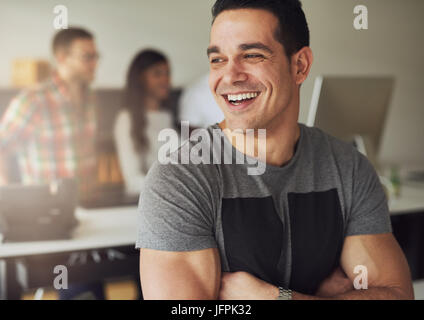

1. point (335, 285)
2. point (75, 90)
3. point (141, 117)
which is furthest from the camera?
point (141, 117)

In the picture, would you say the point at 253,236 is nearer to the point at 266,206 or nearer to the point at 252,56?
the point at 266,206

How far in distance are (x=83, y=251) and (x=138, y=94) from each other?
1.27 meters

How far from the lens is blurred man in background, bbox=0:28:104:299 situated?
5.85ft

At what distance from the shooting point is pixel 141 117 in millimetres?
2539

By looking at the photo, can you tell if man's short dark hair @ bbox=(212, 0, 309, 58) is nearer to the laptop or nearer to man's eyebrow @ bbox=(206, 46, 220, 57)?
man's eyebrow @ bbox=(206, 46, 220, 57)

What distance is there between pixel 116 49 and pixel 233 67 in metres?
3.04

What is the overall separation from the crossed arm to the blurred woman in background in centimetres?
162

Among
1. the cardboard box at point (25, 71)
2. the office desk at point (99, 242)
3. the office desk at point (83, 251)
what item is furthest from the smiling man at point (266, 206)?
the cardboard box at point (25, 71)

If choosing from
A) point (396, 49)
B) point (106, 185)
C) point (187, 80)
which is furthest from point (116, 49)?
point (396, 49)

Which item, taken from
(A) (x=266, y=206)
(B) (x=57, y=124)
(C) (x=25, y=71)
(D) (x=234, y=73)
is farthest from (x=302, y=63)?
(C) (x=25, y=71)

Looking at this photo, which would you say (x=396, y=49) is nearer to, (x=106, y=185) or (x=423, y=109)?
(x=423, y=109)

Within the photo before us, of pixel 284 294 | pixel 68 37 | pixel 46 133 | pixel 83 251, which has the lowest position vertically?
pixel 83 251

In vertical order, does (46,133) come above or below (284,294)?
above
